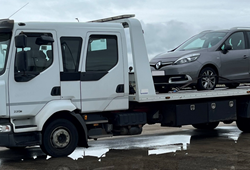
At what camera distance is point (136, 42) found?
29.8 feet

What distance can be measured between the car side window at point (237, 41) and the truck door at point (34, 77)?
4859mm

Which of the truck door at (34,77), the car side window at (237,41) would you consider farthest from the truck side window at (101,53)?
the car side window at (237,41)

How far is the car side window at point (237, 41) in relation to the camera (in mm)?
11242

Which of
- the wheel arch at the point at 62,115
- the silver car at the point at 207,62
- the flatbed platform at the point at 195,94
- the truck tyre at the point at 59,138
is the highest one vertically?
the silver car at the point at 207,62

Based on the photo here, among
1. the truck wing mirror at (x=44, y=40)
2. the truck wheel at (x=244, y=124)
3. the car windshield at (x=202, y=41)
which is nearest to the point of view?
the truck wing mirror at (x=44, y=40)

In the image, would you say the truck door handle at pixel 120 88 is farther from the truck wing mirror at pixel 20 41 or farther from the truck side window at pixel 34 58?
the truck wing mirror at pixel 20 41

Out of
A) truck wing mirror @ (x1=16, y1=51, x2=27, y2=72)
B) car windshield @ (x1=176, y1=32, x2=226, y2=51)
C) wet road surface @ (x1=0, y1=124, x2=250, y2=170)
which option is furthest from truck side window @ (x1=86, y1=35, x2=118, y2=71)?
car windshield @ (x1=176, y1=32, x2=226, y2=51)

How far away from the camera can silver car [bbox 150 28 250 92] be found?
10.2 meters

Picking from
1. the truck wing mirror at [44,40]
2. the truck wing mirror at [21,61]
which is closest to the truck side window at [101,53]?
the truck wing mirror at [44,40]

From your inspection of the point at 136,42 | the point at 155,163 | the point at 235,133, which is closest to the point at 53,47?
the point at 136,42

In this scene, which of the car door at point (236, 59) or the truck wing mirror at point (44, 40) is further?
the car door at point (236, 59)

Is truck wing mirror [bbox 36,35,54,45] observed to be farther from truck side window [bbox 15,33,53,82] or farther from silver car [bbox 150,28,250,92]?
silver car [bbox 150,28,250,92]

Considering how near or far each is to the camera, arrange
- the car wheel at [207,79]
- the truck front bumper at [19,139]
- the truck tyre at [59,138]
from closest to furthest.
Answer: the truck front bumper at [19,139]
the truck tyre at [59,138]
the car wheel at [207,79]

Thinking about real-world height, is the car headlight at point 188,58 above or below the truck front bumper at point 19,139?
above
